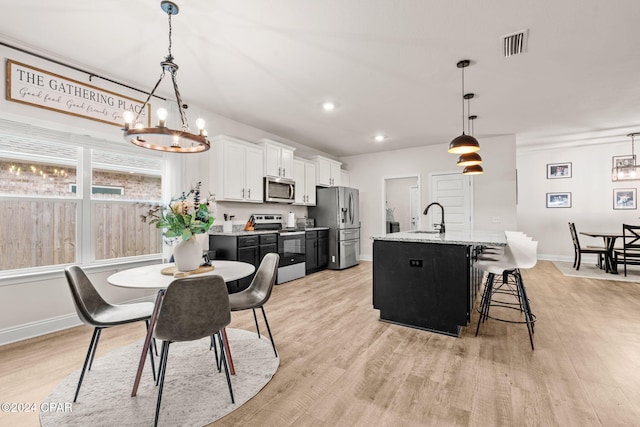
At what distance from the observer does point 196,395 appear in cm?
190

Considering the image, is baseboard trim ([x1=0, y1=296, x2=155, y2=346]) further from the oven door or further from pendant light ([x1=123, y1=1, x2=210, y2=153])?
the oven door

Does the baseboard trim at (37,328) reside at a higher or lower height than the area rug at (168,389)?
higher

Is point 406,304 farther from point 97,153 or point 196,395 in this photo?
point 97,153

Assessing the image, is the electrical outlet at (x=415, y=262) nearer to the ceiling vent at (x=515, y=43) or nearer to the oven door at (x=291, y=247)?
the ceiling vent at (x=515, y=43)

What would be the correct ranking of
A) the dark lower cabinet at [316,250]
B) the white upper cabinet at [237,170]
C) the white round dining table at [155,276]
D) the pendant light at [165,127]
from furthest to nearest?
the dark lower cabinet at [316,250], the white upper cabinet at [237,170], the pendant light at [165,127], the white round dining table at [155,276]

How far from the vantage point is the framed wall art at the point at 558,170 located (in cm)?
705

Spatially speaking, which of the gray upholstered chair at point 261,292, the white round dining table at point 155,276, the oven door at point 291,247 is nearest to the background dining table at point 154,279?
the white round dining table at point 155,276

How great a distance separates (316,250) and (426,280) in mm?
3295

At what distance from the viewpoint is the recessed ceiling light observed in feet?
13.8

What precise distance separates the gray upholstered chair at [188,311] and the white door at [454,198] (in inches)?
232

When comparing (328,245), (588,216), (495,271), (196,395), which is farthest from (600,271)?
(196,395)

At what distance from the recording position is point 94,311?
213cm

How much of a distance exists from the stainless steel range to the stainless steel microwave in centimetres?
35

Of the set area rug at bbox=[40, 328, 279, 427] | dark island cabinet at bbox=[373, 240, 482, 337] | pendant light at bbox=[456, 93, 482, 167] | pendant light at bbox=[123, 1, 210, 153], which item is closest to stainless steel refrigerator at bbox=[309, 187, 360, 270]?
pendant light at bbox=[456, 93, 482, 167]
